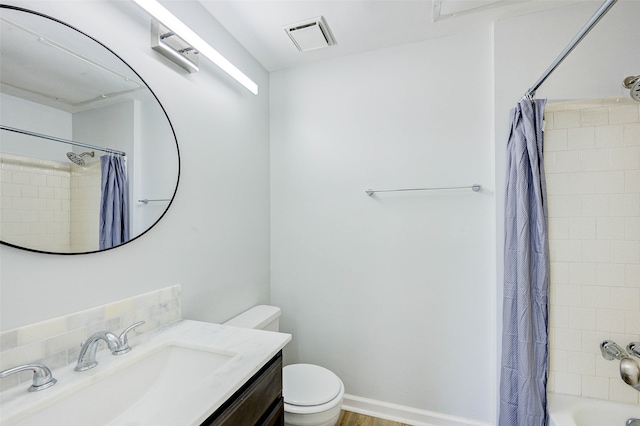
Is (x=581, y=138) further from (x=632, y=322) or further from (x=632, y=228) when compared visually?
(x=632, y=322)

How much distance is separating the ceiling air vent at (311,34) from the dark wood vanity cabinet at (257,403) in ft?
5.66

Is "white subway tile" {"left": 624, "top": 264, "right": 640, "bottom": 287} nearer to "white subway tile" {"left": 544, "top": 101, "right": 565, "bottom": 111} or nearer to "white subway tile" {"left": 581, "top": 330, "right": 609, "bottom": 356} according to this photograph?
"white subway tile" {"left": 581, "top": 330, "right": 609, "bottom": 356}

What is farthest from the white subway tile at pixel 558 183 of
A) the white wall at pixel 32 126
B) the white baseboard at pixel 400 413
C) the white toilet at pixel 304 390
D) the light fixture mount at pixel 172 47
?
the white wall at pixel 32 126

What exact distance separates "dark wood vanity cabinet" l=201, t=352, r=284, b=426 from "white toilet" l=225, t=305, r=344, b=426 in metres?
0.29

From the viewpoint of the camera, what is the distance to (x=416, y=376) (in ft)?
5.99

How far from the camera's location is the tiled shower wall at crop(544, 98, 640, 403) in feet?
4.69

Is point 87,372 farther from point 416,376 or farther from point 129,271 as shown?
point 416,376

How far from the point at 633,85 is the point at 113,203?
225cm

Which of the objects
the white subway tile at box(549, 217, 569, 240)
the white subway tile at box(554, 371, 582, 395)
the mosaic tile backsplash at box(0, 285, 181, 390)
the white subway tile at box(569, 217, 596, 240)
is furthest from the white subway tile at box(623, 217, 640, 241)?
A: the mosaic tile backsplash at box(0, 285, 181, 390)

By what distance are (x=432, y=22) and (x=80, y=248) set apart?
201cm

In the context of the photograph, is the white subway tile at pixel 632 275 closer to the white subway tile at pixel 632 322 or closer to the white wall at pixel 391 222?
the white subway tile at pixel 632 322

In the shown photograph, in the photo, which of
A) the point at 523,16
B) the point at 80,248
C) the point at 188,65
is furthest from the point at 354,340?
the point at 523,16

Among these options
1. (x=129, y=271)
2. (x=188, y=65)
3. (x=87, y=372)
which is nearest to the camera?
(x=87, y=372)

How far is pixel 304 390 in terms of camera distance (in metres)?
1.56
